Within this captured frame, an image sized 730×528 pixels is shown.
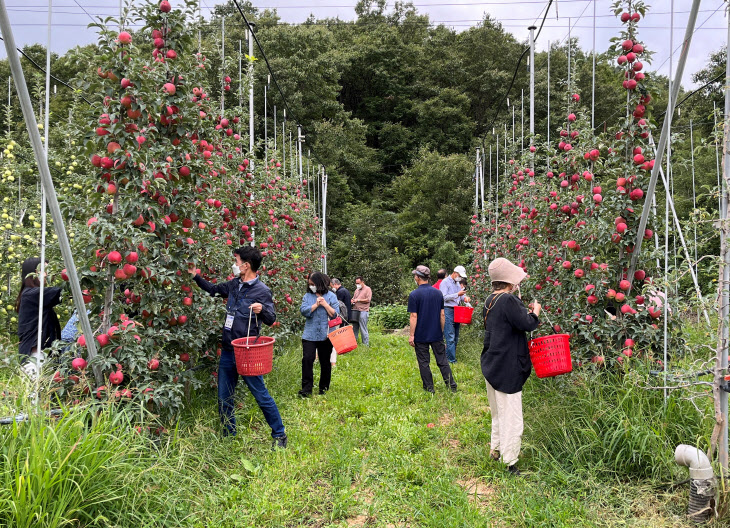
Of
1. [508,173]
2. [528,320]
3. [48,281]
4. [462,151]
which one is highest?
[462,151]

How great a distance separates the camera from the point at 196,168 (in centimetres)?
412

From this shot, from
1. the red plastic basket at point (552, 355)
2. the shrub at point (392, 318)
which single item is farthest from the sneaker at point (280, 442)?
the shrub at point (392, 318)

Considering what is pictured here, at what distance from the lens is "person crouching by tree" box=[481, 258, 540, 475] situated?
3678mm

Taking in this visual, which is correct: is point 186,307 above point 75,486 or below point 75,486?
above

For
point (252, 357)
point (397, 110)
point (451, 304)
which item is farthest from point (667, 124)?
point (397, 110)

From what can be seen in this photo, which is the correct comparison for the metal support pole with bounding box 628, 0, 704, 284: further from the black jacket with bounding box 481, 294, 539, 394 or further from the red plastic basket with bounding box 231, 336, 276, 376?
the red plastic basket with bounding box 231, 336, 276, 376

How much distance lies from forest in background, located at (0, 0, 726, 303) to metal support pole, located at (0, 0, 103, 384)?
15.0 metres

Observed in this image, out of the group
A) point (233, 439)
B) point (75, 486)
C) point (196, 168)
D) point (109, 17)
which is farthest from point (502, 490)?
point (109, 17)

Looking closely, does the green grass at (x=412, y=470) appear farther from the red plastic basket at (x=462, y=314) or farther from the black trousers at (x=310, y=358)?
the red plastic basket at (x=462, y=314)

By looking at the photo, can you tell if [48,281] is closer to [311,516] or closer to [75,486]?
[75,486]

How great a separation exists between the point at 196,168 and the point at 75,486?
2456 millimetres

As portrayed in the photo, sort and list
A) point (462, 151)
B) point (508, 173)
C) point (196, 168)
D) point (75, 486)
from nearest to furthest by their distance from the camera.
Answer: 1. point (75, 486)
2. point (196, 168)
3. point (508, 173)
4. point (462, 151)

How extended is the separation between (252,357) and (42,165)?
73.5 inches

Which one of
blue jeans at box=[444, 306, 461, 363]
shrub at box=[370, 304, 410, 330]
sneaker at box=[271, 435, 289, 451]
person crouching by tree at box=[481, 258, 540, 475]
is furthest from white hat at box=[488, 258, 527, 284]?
shrub at box=[370, 304, 410, 330]
